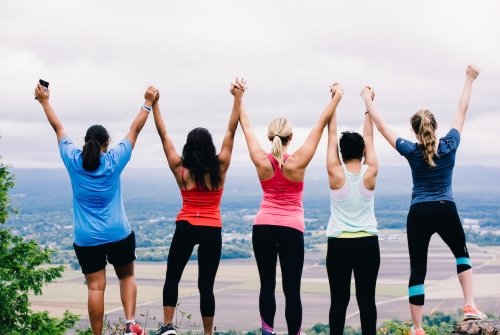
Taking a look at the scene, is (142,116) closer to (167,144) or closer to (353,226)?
(167,144)

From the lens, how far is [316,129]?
6625mm

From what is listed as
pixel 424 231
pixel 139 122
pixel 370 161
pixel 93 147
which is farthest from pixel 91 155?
pixel 424 231

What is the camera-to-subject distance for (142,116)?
6922 millimetres

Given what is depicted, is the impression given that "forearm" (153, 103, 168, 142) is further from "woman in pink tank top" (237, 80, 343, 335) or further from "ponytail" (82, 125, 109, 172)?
"woman in pink tank top" (237, 80, 343, 335)

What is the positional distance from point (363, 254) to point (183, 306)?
41866 mm

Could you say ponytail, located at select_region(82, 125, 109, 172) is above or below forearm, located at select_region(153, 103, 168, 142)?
below

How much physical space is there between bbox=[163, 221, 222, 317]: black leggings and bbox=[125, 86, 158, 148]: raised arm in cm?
99

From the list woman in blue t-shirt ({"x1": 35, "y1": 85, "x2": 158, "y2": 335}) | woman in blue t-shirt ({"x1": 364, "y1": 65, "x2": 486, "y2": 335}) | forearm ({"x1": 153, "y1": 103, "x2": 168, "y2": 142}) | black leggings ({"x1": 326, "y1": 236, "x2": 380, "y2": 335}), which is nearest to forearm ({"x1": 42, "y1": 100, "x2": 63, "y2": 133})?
woman in blue t-shirt ({"x1": 35, "y1": 85, "x2": 158, "y2": 335})

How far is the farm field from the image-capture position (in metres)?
47.7

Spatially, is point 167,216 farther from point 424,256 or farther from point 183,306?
point 424,256

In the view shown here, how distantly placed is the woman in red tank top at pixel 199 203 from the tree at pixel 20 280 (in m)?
12.3

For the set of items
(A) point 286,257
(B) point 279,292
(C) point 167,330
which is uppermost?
(A) point 286,257

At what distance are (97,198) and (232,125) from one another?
1.56 metres

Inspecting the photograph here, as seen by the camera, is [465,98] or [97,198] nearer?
[97,198]
